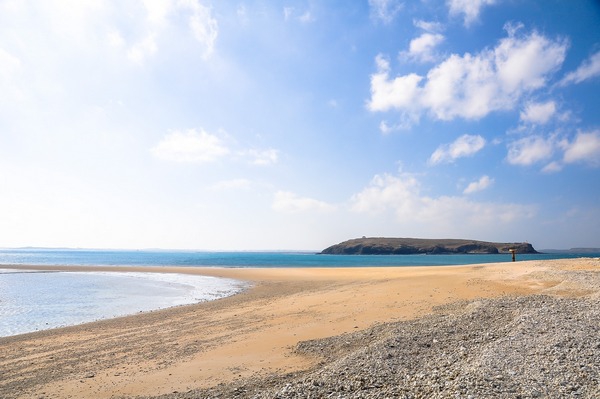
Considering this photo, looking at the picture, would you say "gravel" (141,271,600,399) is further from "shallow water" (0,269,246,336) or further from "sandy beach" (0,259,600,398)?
"shallow water" (0,269,246,336)

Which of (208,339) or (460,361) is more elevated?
(460,361)

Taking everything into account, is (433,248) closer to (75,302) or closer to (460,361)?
(75,302)

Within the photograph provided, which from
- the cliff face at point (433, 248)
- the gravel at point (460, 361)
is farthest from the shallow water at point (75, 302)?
the cliff face at point (433, 248)

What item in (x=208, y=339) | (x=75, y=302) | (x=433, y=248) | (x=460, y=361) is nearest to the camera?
(x=460, y=361)

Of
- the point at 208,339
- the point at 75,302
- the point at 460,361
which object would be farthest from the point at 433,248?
the point at 460,361

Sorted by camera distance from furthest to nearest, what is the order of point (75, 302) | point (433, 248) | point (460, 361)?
point (433, 248), point (75, 302), point (460, 361)

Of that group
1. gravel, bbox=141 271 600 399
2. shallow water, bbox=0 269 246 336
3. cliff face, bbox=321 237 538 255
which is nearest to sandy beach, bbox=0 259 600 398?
gravel, bbox=141 271 600 399

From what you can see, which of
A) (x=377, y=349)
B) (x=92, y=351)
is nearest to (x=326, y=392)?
(x=377, y=349)

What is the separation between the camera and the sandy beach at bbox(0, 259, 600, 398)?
955cm

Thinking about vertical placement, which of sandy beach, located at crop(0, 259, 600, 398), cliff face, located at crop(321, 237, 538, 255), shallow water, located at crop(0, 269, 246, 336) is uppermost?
sandy beach, located at crop(0, 259, 600, 398)

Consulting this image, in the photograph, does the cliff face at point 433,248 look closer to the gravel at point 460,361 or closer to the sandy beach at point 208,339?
the sandy beach at point 208,339

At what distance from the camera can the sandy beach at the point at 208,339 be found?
955cm

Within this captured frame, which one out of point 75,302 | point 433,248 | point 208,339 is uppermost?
point 208,339

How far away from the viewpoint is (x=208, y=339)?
1366 centimetres
